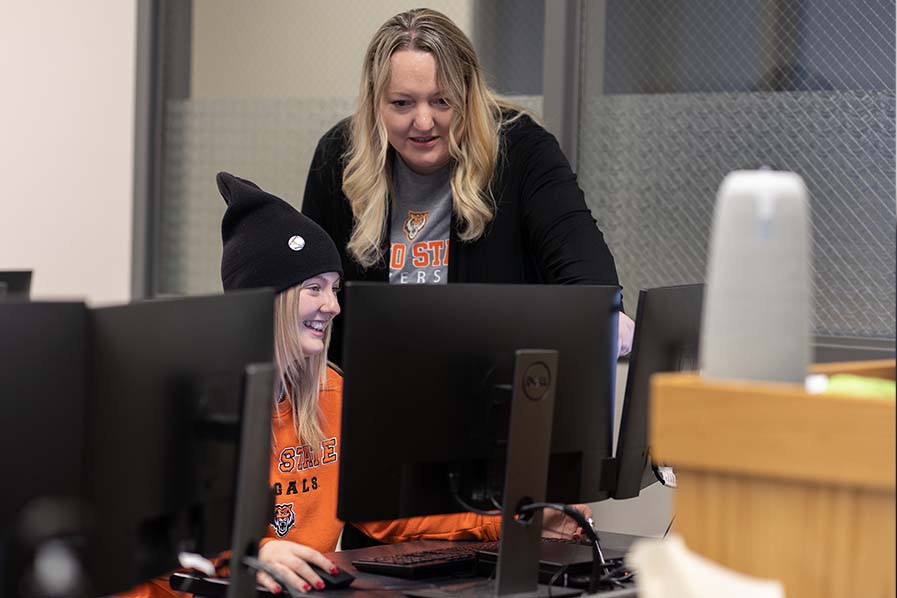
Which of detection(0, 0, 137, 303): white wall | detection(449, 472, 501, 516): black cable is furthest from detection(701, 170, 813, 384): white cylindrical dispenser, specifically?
detection(0, 0, 137, 303): white wall

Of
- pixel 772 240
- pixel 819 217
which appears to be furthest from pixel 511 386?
pixel 819 217

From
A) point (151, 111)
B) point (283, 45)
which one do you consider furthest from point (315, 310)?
point (151, 111)

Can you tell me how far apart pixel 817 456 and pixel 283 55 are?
10.7ft

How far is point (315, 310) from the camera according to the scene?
93.1 inches

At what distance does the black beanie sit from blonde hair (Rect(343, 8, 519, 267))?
219 millimetres

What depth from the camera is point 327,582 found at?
1.83 meters

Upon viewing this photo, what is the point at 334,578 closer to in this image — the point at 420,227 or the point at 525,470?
the point at 525,470

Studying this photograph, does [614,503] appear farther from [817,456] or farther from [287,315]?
[817,456]

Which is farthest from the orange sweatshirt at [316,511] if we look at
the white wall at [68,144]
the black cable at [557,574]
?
the white wall at [68,144]

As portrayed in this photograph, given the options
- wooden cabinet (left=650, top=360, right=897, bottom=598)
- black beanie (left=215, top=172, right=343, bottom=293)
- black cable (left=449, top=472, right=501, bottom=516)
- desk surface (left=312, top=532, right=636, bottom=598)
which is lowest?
desk surface (left=312, top=532, right=636, bottom=598)

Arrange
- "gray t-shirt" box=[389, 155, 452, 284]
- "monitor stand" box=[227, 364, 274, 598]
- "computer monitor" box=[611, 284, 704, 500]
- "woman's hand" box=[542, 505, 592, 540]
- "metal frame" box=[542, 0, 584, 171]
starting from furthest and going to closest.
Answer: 1. "metal frame" box=[542, 0, 584, 171]
2. "gray t-shirt" box=[389, 155, 452, 284]
3. "woman's hand" box=[542, 505, 592, 540]
4. "computer monitor" box=[611, 284, 704, 500]
5. "monitor stand" box=[227, 364, 274, 598]

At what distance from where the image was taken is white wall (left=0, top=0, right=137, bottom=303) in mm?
4148

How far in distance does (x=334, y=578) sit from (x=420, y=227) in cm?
95

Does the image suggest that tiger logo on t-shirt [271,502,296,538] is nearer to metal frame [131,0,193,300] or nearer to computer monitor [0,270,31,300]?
computer monitor [0,270,31,300]
